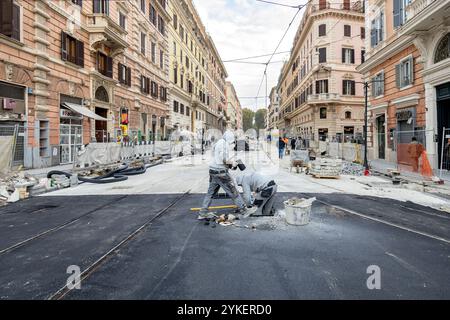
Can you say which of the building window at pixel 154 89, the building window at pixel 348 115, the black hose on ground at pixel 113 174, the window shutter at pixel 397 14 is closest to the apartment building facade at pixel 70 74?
the building window at pixel 154 89

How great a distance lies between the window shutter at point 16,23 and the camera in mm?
12395

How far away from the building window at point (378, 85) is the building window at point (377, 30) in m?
2.21

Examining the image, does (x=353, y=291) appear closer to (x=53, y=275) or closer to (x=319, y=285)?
(x=319, y=285)

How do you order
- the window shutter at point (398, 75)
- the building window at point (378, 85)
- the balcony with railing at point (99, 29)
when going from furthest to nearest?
the building window at point (378, 85) → the balcony with railing at point (99, 29) → the window shutter at point (398, 75)

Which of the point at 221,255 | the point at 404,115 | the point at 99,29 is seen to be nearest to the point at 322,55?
the point at 404,115

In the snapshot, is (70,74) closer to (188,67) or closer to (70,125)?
(70,125)

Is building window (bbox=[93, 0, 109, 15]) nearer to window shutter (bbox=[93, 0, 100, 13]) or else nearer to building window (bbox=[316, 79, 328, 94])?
window shutter (bbox=[93, 0, 100, 13])

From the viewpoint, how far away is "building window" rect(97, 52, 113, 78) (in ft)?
62.8

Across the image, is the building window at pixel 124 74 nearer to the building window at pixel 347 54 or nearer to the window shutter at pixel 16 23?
the window shutter at pixel 16 23

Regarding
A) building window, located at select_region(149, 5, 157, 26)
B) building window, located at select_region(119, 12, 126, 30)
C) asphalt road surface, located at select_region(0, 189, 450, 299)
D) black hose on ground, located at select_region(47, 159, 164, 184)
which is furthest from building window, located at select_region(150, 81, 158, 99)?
asphalt road surface, located at select_region(0, 189, 450, 299)

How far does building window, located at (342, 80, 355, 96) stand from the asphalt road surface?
33.0m

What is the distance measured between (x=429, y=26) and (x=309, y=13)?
28.1m

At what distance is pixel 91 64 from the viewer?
18375 mm
